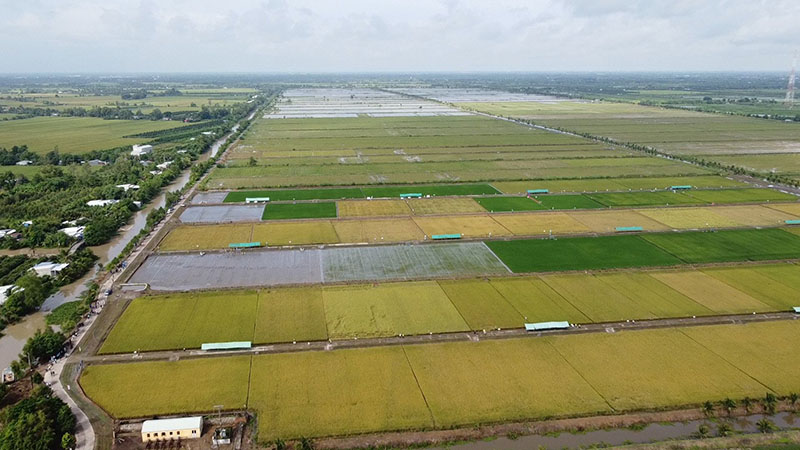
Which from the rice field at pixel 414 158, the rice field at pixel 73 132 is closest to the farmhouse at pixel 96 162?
the rice field at pixel 73 132

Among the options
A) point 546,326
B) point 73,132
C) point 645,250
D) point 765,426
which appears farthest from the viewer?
point 73,132

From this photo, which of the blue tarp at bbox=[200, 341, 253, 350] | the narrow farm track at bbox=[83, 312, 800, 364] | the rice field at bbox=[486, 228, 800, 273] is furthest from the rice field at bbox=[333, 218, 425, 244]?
the blue tarp at bbox=[200, 341, 253, 350]

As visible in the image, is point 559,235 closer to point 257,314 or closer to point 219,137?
point 257,314

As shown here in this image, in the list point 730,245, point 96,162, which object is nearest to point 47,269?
point 96,162

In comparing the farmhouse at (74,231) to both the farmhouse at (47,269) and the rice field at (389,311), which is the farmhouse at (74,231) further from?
the rice field at (389,311)

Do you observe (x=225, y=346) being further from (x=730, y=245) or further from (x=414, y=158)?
(x=414, y=158)

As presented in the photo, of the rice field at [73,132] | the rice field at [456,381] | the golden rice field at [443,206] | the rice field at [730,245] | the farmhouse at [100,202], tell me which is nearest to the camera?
the rice field at [456,381]
